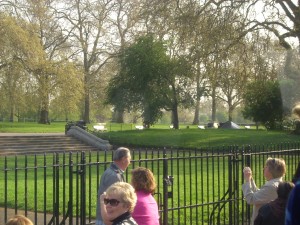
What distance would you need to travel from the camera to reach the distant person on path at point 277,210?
16.8 feet

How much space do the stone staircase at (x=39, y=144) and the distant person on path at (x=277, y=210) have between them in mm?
26607

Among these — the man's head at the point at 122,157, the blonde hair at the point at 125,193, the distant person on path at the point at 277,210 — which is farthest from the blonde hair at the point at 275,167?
the blonde hair at the point at 125,193

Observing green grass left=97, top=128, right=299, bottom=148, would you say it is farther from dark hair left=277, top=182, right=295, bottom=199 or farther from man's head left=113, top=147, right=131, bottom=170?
dark hair left=277, top=182, right=295, bottom=199

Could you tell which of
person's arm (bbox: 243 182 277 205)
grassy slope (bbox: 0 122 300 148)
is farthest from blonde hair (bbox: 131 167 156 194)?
grassy slope (bbox: 0 122 300 148)

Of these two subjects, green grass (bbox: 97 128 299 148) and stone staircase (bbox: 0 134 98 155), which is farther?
stone staircase (bbox: 0 134 98 155)

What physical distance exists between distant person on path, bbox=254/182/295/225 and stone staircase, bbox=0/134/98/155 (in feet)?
87.3

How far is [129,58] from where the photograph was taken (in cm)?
4197

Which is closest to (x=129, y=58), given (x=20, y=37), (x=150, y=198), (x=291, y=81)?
(x=20, y=37)

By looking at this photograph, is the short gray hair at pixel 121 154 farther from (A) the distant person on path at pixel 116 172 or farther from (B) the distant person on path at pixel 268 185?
(B) the distant person on path at pixel 268 185

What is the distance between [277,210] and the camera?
17.0 feet

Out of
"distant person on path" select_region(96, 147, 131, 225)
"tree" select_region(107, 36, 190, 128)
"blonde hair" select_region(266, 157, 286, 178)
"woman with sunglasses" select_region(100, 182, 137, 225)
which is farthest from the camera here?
"tree" select_region(107, 36, 190, 128)

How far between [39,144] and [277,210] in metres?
29.3

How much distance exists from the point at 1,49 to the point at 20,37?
1.59m

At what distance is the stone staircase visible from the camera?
3177 centimetres
